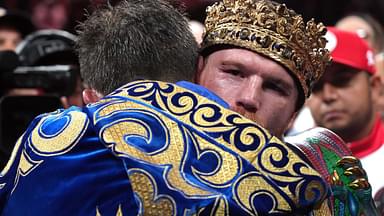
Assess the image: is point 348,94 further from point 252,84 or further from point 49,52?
point 252,84

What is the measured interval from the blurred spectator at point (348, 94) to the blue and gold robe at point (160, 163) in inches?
112

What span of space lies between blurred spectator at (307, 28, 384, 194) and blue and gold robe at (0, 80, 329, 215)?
2845 millimetres

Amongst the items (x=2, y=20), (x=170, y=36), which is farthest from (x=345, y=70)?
(x=170, y=36)

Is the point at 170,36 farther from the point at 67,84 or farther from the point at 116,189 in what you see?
the point at 67,84

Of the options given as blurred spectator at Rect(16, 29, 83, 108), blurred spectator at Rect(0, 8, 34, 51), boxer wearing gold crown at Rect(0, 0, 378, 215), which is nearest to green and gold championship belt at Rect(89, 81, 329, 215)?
boxer wearing gold crown at Rect(0, 0, 378, 215)

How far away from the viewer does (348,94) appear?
519 centimetres

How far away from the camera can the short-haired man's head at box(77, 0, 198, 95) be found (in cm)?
250

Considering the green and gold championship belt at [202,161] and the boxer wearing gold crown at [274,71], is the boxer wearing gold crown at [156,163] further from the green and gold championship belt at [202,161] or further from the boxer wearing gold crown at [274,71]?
the boxer wearing gold crown at [274,71]

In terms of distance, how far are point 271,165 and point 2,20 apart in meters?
4.33

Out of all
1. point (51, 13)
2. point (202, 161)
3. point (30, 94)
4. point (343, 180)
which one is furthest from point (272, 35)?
point (51, 13)

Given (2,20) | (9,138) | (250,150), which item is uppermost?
(250,150)

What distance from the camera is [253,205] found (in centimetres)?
218

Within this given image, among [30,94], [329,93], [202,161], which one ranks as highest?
[202,161]

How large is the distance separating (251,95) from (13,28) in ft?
12.5
